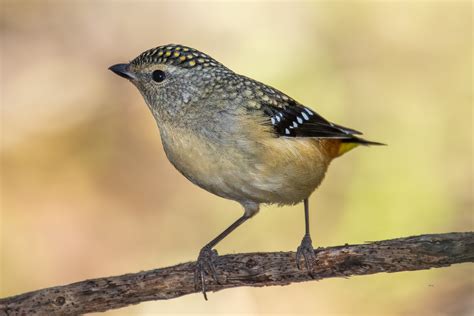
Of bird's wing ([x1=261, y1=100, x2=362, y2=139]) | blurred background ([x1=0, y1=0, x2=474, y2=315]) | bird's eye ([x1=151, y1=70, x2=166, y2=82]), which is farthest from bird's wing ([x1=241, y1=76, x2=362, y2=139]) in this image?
blurred background ([x1=0, y1=0, x2=474, y2=315])

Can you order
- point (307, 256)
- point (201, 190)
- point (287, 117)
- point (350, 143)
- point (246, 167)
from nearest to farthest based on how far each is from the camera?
point (307, 256) → point (246, 167) → point (287, 117) → point (350, 143) → point (201, 190)

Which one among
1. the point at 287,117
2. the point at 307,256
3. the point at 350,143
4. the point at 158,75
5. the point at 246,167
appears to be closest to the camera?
the point at 307,256

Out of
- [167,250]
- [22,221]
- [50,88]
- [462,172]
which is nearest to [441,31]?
[462,172]

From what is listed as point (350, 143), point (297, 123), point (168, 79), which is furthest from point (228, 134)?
point (350, 143)

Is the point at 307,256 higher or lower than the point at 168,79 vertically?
lower

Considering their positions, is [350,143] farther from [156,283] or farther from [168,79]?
[156,283]

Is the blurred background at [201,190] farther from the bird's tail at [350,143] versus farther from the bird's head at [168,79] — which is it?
the bird's head at [168,79]

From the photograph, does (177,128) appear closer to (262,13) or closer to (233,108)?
(233,108)
